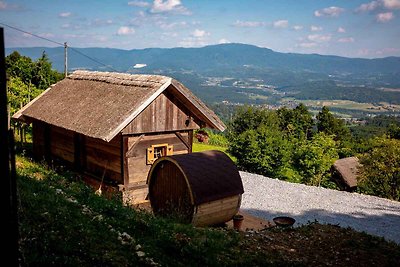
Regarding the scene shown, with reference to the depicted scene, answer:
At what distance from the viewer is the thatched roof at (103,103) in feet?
48.3

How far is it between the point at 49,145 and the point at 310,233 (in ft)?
47.6

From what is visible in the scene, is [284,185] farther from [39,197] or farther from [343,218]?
[39,197]

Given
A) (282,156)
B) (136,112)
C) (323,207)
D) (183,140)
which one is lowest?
(323,207)

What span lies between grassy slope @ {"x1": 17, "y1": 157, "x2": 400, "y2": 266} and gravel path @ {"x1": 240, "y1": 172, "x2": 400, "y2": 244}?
4.75m

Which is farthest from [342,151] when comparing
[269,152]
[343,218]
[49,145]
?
[49,145]

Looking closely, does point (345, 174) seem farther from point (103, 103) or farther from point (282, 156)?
point (103, 103)

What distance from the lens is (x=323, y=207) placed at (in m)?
17.9

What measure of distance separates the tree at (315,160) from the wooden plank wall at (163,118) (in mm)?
12600

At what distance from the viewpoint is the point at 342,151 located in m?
37.4

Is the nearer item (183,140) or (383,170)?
(183,140)

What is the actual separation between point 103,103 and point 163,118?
9.29ft

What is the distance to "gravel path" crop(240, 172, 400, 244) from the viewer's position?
51.4 ft

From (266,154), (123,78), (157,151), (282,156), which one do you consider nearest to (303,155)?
(282,156)

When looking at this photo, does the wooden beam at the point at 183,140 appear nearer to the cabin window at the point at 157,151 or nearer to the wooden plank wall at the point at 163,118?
the wooden plank wall at the point at 163,118
